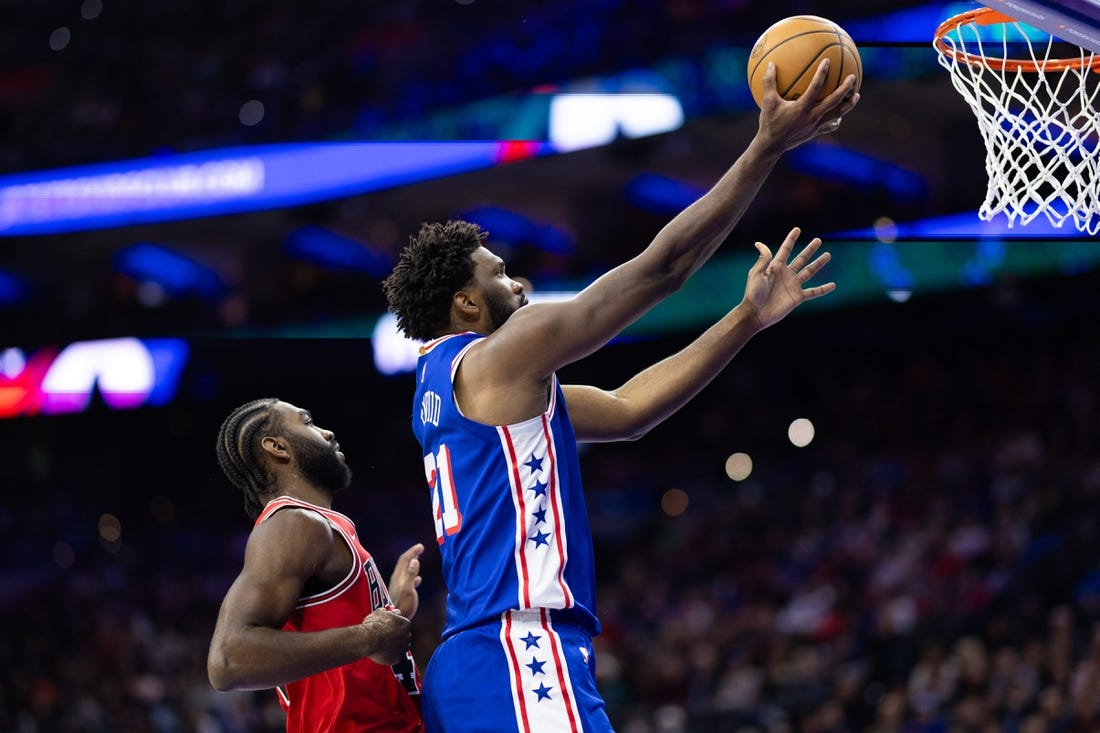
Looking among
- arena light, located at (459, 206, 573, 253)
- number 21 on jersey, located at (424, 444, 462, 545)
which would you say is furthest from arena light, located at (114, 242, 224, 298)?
number 21 on jersey, located at (424, 444, 462, 545)

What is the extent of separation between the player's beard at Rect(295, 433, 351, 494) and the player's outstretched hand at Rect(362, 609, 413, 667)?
491 millimetres

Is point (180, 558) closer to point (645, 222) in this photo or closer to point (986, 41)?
point (645, 222)

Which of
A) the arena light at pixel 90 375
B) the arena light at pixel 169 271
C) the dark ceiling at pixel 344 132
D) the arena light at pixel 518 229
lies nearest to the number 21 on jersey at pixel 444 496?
the dark ceiling at pixel 344 132

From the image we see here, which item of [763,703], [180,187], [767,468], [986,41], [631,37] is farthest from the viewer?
[767,468]

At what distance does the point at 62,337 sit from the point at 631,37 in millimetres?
6941

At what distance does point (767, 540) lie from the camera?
40.3 feet

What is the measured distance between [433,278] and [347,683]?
1.06 m

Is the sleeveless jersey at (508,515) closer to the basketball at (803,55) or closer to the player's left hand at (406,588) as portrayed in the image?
the player's left hand at (406,588)

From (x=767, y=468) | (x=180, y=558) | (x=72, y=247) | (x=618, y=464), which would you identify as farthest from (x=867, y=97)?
(x=180, y=558)

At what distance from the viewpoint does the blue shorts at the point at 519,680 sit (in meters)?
2.97

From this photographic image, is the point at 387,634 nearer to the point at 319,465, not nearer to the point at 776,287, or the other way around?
the point at 319,465

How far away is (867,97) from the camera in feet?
34.1

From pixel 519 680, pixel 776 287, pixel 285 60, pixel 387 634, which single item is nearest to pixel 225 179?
pixel 285 60

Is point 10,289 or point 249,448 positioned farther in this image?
point 10,289
